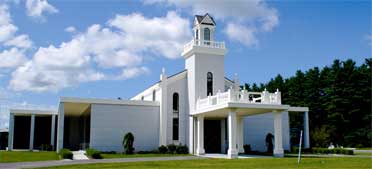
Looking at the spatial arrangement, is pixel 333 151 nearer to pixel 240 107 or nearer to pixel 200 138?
pixel 200 138

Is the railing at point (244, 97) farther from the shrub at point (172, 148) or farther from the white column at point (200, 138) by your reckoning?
the shrub at point (172, 148)

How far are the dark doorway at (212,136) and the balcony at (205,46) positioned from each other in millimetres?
6183

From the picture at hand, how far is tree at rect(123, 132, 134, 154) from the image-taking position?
3201cm

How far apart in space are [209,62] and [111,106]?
28.3 feet

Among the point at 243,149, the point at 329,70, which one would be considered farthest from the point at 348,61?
the point at 243,149

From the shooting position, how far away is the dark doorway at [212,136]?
36.1 metres

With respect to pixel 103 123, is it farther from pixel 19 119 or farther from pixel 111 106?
pixel 19 119

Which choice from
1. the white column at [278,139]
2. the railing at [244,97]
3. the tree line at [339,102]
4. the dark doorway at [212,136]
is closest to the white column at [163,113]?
A: the dark doorway at [212,136]

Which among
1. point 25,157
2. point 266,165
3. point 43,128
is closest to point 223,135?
point 25,157

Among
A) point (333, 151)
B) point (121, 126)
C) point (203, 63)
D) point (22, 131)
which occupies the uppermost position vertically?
point (203, 63)

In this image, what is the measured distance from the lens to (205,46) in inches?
1350

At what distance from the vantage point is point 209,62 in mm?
34500

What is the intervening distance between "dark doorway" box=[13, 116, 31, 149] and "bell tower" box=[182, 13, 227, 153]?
817 inches

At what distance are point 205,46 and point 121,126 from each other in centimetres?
932
